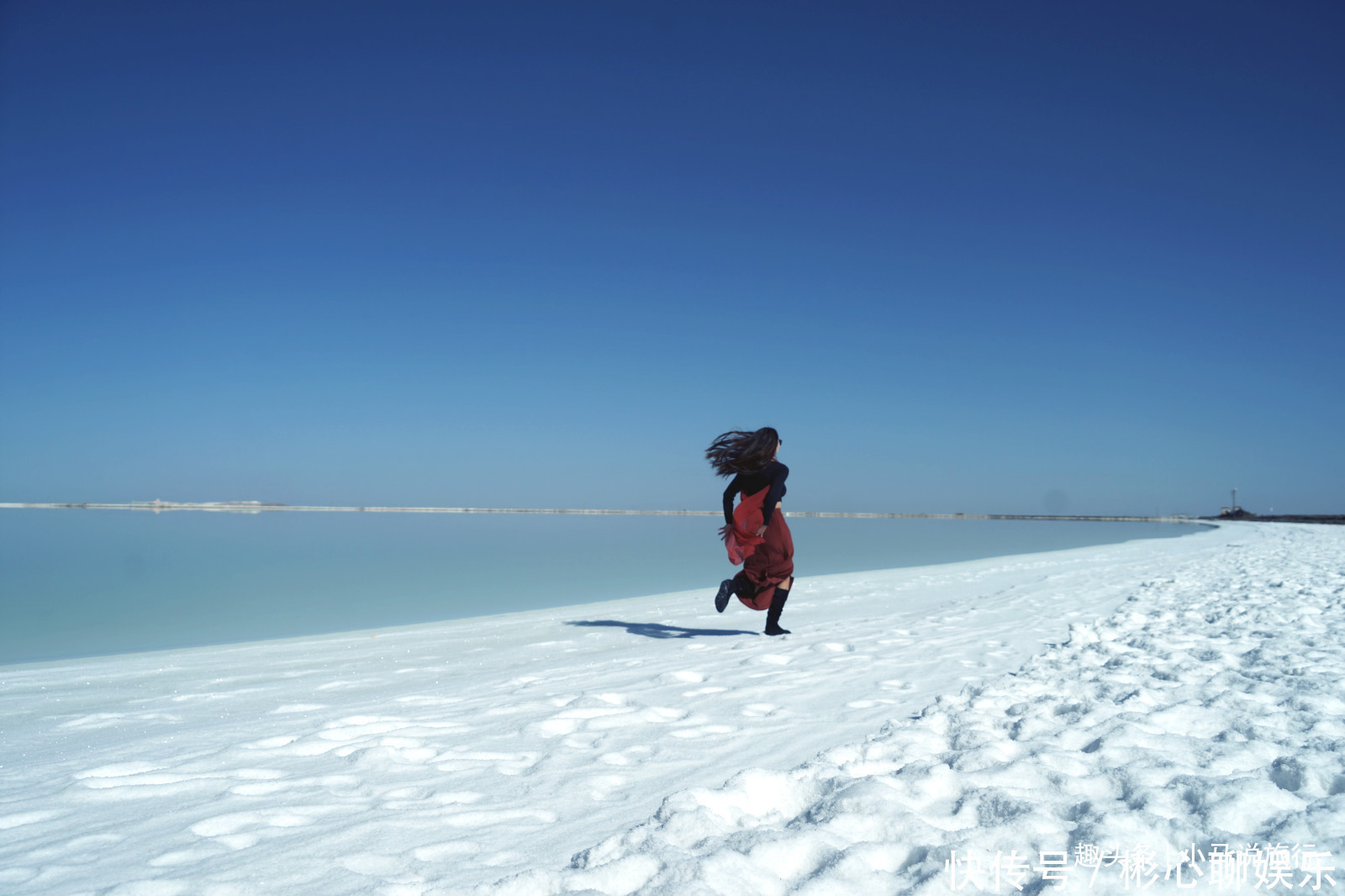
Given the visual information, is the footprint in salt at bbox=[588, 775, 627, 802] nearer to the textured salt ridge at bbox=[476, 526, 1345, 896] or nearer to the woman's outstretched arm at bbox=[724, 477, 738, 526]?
the textured salt ridge at bbox=[476, 526, 1345, 896]

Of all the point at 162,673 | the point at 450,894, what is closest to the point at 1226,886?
the point at 450,894

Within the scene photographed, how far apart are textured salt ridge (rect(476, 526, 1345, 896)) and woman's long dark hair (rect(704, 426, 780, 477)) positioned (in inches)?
105

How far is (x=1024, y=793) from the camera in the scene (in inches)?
94.8

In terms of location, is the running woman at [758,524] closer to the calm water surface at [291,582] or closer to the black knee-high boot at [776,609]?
the black knee-high boot at [776,609]

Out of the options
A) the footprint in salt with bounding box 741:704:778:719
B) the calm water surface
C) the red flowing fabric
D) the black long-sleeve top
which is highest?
the black long-sleeve top

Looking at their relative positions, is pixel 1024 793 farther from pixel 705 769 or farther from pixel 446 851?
pixel 446 851

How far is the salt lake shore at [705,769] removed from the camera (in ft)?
6.53

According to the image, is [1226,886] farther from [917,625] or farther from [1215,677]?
[917,625]

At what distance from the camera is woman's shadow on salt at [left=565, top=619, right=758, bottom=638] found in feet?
22.0

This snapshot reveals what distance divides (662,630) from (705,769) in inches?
172

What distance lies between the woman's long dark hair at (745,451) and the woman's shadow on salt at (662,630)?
148 centimetres

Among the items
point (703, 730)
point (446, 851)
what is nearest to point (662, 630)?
point (703, 730)

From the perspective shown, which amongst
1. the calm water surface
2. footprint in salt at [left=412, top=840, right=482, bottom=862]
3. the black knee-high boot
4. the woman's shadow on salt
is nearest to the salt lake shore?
footprint in salt at [left=412, top=840, right=482, bottom=862]

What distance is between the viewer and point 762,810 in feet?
7.88
